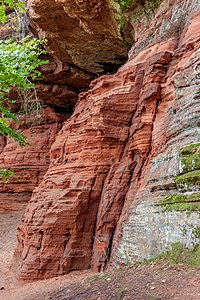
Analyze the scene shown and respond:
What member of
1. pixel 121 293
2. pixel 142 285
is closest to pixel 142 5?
pixel 142 285

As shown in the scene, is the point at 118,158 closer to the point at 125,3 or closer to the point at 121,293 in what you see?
the point at 121,293

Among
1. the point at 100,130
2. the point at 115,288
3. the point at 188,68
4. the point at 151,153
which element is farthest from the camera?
the point at 100,130

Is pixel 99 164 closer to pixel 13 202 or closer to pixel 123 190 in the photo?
pixel 123 190

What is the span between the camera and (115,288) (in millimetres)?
5426

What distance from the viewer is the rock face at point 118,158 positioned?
8.02m

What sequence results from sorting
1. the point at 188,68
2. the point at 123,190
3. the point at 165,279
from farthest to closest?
the point at 123,190 < the point at 188,68 < the point at 165,279

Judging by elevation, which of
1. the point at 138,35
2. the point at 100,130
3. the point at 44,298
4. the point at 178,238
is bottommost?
the point at 44,298

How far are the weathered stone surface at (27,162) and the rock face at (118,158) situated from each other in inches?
394

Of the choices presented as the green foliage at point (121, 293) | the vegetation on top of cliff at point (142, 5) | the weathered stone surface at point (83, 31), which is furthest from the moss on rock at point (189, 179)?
the weathered stone surface at point (83, 31)

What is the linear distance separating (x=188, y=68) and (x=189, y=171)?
3.02 meters

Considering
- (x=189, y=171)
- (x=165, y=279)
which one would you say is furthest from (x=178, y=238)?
(x=189, y=171)

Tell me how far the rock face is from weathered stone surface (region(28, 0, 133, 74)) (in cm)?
395

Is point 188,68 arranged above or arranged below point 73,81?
below

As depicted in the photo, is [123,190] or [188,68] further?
[123,190]
